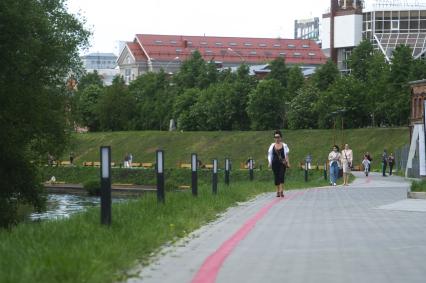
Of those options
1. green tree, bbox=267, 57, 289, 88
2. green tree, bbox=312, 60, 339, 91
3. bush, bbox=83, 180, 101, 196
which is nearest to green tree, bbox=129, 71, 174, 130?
green tree, bbox=267, 57, 289, 88

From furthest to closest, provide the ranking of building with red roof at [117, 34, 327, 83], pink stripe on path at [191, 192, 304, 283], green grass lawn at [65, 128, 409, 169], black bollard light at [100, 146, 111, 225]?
building with red roof at [117, 34, 327, 83], green grass lawn at [65, 128, 409, 169], black bollard light at [100, 146, 111, 225], pink stripe on path at [191, 192, 304, 283]

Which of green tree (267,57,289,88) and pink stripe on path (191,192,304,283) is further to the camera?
green tree (267,57,289,88)

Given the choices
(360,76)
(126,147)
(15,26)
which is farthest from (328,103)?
(15,26)

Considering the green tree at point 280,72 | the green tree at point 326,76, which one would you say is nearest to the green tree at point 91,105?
the green tree at point 280,72

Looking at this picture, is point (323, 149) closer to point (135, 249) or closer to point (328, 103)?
point (328, 103)

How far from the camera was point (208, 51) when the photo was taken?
174 meters

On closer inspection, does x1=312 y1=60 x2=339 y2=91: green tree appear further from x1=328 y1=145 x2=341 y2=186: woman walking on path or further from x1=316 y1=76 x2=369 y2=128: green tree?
x1=328 y1=145 x2=341 y2=186: woman walking on path

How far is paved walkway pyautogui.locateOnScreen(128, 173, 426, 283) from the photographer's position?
8.69 meters

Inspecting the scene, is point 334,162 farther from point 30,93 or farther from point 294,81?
point 294,81

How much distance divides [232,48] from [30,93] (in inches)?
5688

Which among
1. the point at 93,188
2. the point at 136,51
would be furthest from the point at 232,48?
the point at 93,188

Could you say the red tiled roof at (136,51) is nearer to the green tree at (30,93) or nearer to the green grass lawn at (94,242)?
the green tree at (30,93)

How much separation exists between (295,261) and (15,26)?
21.3 m

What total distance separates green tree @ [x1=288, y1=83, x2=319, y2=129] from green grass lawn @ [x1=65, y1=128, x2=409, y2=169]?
2303mm
